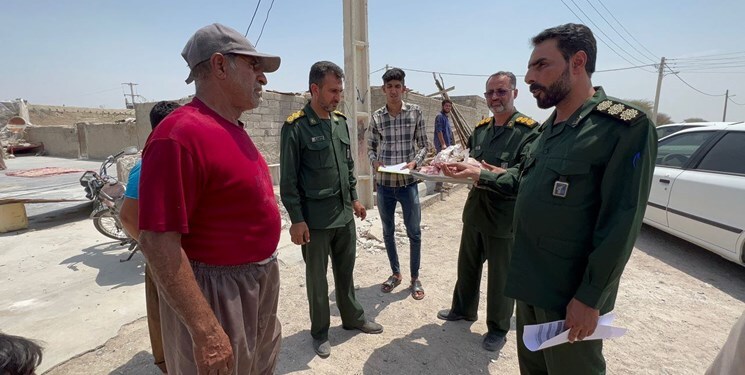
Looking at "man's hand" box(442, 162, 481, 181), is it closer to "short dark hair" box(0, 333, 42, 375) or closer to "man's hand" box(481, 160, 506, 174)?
"man's hand" box(481, 160, 506, 174)

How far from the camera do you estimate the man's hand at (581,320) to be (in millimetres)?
1437

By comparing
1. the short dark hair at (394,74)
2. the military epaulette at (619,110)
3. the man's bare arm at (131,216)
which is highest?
the short dark hair at (394,74)

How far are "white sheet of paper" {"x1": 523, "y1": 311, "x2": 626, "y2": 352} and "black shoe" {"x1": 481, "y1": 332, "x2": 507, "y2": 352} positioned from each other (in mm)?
1283

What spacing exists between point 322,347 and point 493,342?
130 cm

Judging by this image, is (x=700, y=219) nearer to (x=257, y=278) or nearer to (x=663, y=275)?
(x=663, y=275)

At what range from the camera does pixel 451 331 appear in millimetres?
2953

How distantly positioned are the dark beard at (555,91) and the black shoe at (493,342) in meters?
1.88

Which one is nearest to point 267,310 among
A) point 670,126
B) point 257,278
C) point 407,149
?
point 257,278

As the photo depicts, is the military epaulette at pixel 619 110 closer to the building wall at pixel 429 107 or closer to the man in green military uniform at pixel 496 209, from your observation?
the man in green military uniform at pixel 496 209

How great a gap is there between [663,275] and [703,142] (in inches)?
71.3

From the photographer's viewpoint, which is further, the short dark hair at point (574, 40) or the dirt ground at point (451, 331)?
the dirt ground at point (451, 331)

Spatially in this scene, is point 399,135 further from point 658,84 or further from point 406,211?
point 658,84

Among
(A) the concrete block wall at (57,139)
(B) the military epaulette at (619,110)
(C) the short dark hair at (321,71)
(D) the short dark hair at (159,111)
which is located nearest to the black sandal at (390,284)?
(C) the short dark hair at (321,71)

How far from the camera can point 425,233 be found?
18.1 ft
